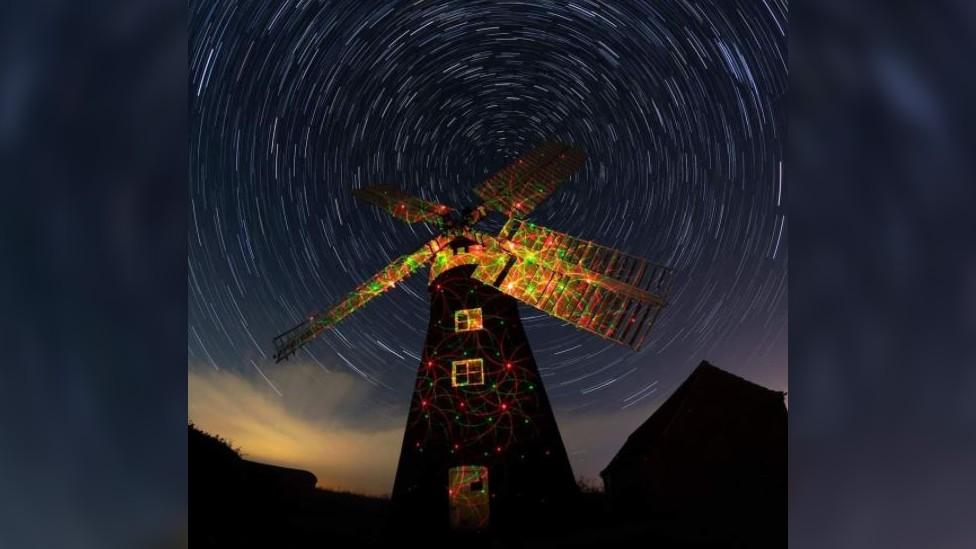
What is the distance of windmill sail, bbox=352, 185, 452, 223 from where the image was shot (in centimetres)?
973

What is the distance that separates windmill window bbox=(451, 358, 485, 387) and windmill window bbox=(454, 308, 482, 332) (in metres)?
0.40

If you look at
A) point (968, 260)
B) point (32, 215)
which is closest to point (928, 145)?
point (968, 260)

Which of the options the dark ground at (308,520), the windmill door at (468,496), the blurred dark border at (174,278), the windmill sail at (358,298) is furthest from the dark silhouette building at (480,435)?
the blurred dark border at (174,278)

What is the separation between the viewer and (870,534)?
218 cm

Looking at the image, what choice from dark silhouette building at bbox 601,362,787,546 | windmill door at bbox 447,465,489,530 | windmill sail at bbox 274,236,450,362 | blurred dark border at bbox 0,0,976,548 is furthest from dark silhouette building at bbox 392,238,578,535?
blurred dark border at bbox 0,0,976,548

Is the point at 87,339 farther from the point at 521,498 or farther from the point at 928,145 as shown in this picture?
the point at 521,498

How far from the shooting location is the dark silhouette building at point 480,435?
8.00 metres

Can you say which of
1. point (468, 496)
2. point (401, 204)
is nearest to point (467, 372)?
point (468, 496)

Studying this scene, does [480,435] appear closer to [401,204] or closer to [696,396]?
[401,204]

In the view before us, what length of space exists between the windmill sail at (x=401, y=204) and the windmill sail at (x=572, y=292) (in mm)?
972

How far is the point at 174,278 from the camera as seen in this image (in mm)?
2930

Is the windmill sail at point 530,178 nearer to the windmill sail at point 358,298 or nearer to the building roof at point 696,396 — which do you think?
Result: the windmill sail at point 358,298

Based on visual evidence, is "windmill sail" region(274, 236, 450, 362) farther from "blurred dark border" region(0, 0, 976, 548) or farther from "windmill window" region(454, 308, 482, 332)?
"blurred dark border" region(0, 0, 976, 548)

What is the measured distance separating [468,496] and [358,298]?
9.96ft
